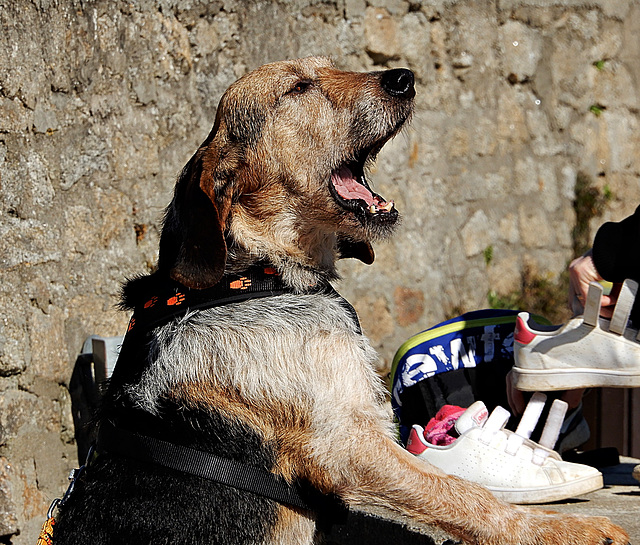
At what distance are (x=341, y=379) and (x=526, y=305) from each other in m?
3.72

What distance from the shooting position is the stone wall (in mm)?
3307

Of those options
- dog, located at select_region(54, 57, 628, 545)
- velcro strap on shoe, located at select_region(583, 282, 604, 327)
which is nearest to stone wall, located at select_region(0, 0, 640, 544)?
dog, located at select_region(54, 57, 628, 545)

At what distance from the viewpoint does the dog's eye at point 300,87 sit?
279 centimetres

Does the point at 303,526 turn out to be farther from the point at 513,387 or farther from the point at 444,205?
the point at 444,205

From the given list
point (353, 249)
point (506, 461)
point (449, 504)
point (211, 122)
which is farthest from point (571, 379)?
point (211, 122)

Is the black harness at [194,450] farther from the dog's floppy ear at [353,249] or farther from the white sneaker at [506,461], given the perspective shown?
the white sneaker at [506,461]

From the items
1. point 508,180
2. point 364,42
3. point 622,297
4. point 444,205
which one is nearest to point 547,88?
point 508,180

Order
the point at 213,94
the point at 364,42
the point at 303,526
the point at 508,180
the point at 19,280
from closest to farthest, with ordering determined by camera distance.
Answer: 1. the point at 303,526
2. the point at 19,280
3. the point at 213,94
4. the point at 364,42
5. the point at 508,180

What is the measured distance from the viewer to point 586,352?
2.64 metres

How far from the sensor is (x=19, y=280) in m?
3.27

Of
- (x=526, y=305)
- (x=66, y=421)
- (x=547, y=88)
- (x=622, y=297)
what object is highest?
(x=547, y=88)

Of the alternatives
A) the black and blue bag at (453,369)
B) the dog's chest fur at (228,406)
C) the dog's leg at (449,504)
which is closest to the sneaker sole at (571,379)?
the black and blue bag at (453,369)

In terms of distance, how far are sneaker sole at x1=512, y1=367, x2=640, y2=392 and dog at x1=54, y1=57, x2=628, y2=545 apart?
56 cm

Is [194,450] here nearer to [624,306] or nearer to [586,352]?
[586,352]
